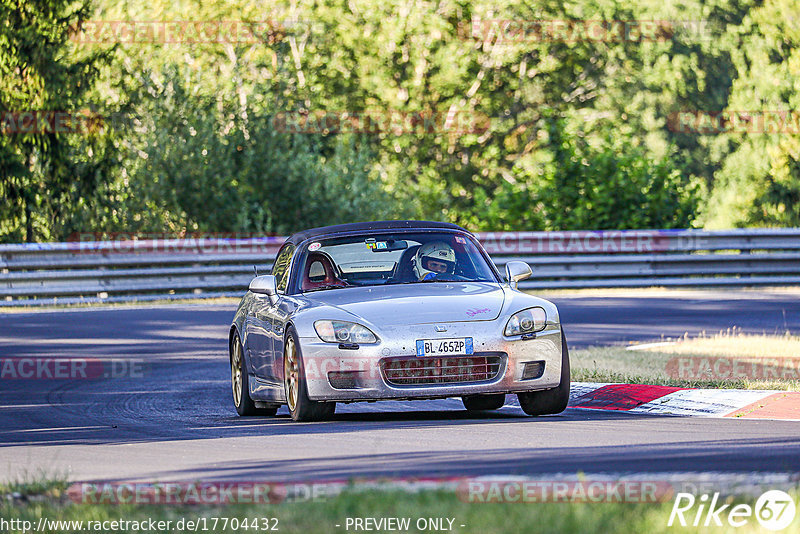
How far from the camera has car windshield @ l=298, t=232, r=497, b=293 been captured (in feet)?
A: 36.3

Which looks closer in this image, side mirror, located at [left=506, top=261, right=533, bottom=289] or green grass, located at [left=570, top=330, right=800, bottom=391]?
side mirror, located at [left=506, top=261, right=533, bottom=289]

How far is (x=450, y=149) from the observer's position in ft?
144

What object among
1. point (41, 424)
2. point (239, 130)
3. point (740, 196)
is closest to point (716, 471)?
point (41, 424)

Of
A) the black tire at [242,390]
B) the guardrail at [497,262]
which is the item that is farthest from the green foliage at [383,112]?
the black tire at [242,390]

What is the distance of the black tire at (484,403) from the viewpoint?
1112cm

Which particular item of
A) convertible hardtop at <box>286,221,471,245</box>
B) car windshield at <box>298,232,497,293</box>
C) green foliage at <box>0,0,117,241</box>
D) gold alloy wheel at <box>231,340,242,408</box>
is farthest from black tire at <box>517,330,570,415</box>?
green foliage at <box>0,0,117,241</box>

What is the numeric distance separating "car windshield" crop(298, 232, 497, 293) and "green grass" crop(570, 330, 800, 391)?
6.10 ft

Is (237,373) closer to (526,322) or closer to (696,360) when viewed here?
(526,322)

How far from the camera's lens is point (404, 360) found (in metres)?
9.68

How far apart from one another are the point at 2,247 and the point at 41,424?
12269mm

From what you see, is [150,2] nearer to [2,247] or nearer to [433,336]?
[2,247]

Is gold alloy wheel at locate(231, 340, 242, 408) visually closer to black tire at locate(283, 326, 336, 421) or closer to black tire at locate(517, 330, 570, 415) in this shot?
black tire at locate(283, 326, 336, 421)

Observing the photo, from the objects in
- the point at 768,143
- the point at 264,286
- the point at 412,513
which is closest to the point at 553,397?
the point at 264,286

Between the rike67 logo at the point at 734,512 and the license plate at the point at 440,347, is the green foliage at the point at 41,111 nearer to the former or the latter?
the license plate at the point at 440,347
